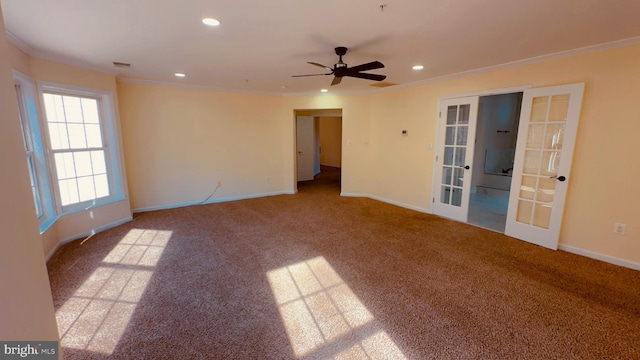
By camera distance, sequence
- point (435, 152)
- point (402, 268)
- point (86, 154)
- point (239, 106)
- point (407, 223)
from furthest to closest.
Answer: point (239, 106) < point (435, 152) < point (407, 223) < point (86, 154) < point (402, 268)

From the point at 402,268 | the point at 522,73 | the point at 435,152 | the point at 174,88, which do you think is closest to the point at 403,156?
the point at 435,152

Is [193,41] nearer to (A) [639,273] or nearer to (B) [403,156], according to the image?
(B) [403,156]

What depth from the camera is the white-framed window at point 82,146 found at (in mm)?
3543

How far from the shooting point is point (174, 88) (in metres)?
4.93

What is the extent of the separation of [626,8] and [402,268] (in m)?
2.92

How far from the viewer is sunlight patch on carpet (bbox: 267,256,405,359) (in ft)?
6.09

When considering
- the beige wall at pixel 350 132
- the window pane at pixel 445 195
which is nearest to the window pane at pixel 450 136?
the window pane at pixel 445 195

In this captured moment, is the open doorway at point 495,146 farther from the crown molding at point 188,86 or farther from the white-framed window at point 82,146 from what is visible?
the white-framed window at point 82,146

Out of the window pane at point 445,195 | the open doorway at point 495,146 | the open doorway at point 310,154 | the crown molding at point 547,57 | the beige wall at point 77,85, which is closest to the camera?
the crown molding at point 547,57

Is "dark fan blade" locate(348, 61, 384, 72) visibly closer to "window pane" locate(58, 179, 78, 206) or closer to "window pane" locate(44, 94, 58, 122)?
"window pane" locate(44, 94, 58, 122)

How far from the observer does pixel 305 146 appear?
27.1 ft

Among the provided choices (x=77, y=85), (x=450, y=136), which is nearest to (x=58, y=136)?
(x=77, y=85)

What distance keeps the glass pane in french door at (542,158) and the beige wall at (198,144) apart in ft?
14.8

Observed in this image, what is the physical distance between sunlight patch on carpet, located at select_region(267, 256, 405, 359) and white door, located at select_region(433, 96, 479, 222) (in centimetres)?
283
